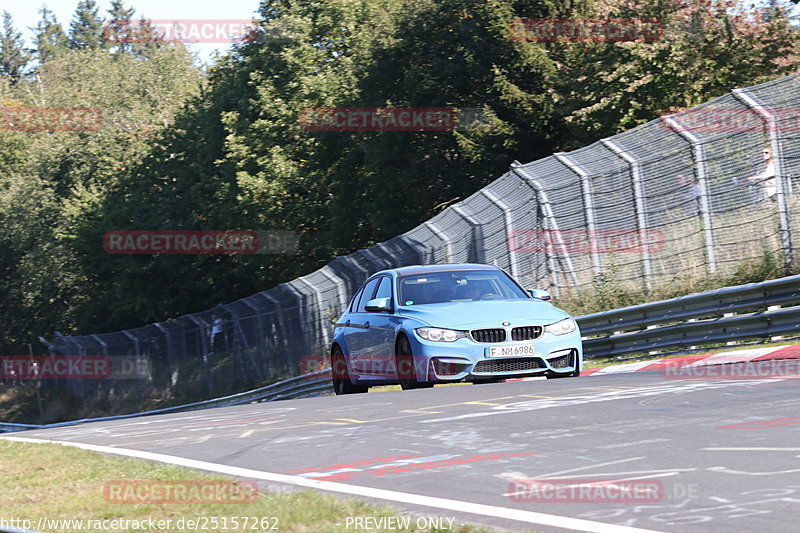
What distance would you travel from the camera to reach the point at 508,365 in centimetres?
1320

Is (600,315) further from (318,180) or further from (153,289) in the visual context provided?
(153,289)

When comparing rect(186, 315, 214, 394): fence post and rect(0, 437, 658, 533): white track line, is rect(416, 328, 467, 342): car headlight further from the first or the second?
rect(186, 315, 214, 394): fence post

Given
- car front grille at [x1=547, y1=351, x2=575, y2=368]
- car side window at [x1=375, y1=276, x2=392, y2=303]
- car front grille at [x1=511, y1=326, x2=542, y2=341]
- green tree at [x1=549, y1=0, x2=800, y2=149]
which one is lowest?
car front grille at [x1=547, y1=351, x2=575, y2=368]

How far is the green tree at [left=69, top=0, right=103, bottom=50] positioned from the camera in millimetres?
161625

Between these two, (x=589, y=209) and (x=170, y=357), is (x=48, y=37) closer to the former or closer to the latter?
(x=170, y=357)

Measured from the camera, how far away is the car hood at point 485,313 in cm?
1323

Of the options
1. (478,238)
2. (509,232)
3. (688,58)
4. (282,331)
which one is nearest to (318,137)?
(282,331)

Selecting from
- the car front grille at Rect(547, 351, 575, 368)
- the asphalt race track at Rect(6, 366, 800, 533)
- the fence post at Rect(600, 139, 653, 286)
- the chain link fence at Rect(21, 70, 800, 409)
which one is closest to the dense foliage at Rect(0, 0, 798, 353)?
the chain link fence at Rect(21, 70, 800, 409)

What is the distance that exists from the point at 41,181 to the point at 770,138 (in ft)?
195

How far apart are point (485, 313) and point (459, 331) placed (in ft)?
1.43

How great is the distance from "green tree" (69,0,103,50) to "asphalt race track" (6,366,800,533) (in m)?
157

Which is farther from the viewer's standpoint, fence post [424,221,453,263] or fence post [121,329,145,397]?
fence post [121,329,145,397]

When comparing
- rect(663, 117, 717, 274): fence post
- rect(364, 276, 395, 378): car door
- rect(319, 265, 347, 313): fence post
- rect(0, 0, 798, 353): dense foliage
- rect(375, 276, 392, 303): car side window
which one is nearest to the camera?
rect(364, 276, 395, 378): car door

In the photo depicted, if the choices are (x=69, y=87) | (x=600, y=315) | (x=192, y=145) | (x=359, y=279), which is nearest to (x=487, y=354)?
(x=600, y=315)
